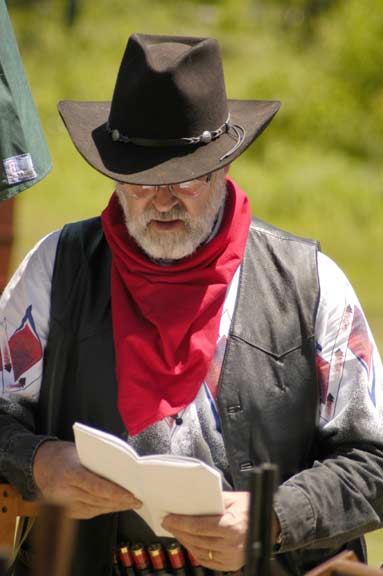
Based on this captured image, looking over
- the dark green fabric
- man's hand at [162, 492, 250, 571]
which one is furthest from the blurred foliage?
man's hand at [162, 492, 250, 571]

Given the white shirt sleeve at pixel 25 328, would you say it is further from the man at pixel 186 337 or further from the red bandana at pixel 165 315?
the red bandana at pixel 165 315

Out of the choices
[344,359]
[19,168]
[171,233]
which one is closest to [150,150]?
Answer: [171,233]

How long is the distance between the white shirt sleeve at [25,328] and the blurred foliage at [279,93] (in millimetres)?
6997

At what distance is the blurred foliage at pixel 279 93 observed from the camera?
42.5 ft

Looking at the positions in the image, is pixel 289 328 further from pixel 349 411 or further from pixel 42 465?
pixel 42 465

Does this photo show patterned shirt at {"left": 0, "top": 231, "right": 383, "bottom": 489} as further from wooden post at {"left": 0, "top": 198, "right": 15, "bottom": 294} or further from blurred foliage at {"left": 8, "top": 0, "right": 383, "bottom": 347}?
blurred foliage at {"left": 8, "top": 0, "right": 383, "bottom": 347}

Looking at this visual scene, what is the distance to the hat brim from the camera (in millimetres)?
3178

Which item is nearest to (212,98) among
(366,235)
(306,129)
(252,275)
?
(252,275)

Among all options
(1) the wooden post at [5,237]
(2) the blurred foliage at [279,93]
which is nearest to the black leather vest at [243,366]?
(1) the wooden post at [5,237]

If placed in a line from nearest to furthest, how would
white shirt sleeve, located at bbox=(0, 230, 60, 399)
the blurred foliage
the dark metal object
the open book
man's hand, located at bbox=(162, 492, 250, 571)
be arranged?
the dark metal object
the open book
man's hand, located at bbox=(162, 492, 250, 571)
white shirt sleeve, located at bbox=(0, 230, 60, 399)
the blurred foliage

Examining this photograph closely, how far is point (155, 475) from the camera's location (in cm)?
276

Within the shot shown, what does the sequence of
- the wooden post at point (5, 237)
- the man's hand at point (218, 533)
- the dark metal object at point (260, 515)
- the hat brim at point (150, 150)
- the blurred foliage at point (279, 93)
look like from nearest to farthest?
the dark metal object at point (260, 515) < the man's hand at point (218, 533) < the hat brim at point (150, 150) < the wooden post at point (5, 237) < the blurred foliage at point (279, 93)

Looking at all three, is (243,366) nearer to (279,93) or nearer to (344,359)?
(344,359)

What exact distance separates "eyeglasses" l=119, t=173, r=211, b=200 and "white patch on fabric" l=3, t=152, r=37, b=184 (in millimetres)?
317
